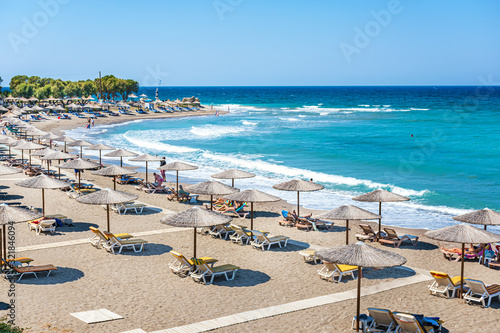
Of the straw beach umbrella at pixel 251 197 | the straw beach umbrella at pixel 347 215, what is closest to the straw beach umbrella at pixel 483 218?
the straw beach umbrella at pixel 347 215

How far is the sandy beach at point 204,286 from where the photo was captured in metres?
9.29

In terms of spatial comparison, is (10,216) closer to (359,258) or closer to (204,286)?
(204,286)

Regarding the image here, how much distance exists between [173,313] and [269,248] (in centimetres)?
514

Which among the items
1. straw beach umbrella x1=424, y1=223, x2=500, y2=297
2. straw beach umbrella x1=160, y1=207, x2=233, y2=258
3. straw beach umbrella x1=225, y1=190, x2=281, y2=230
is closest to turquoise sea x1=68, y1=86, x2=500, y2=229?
straw beach umbrella x1=225, y1=190, x2=281, y2=230

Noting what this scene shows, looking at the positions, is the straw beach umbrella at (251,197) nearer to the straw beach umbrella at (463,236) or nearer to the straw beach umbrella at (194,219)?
the straw beach umbrella at (194,219)

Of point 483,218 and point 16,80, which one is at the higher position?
point 16,80

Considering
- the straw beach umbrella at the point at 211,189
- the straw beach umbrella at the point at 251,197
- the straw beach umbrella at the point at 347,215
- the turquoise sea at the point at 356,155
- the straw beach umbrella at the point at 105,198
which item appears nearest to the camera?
the straw beach umbrella at the point at 347,215

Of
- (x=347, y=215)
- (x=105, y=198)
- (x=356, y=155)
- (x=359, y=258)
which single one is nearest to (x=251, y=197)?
(x=347, y=215)

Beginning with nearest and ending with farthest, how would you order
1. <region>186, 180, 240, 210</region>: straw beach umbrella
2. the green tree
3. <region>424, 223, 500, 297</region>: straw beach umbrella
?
1. <region>424, 223, 500, 297</region>: straw beach umbrella
2. <region>186, 180, 240, 210</region>: straw beach umbrella
3. the green tree

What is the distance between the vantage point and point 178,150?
3994cm

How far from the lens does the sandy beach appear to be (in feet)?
30.5

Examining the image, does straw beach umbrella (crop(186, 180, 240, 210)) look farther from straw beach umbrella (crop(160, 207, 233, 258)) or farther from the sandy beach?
straw beach umbrella (crop(160, 207, 233, 258))

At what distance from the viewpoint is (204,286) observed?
11.3 m

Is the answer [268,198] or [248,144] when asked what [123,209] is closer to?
[268,198]
